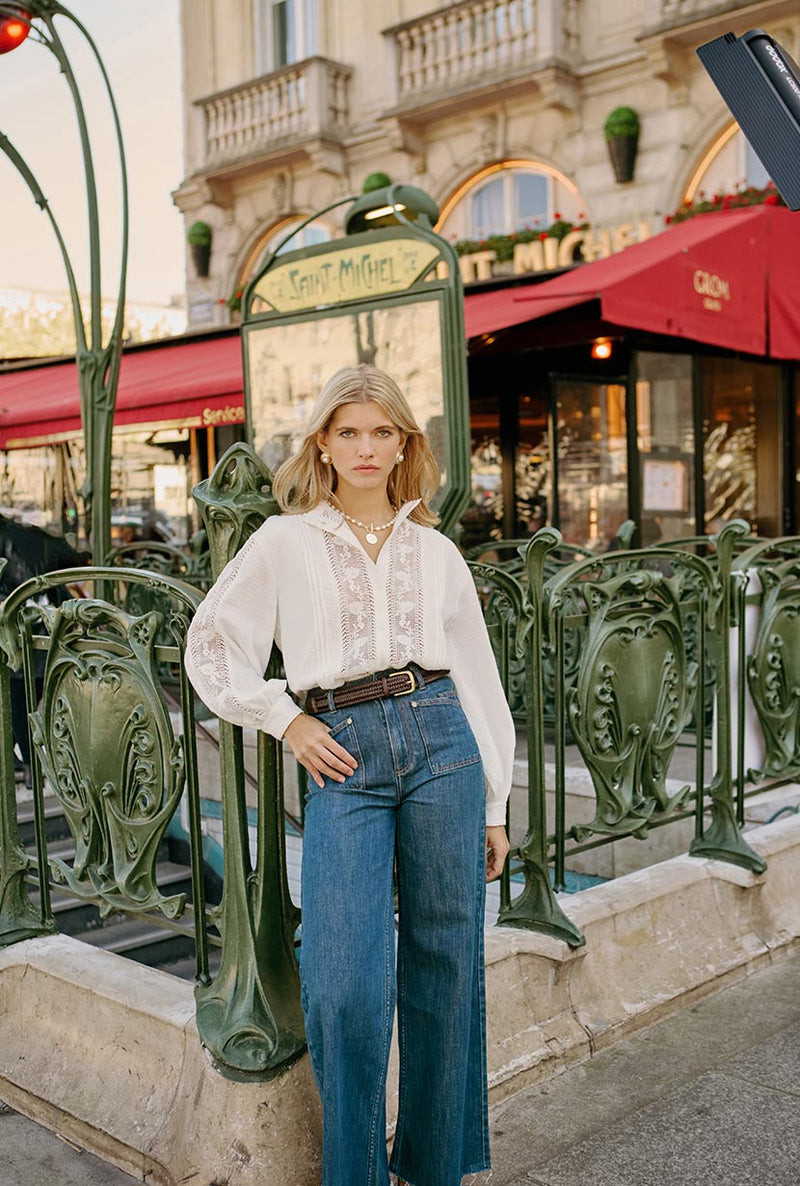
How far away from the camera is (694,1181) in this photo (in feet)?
8.71

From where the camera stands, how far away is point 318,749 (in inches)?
92.7

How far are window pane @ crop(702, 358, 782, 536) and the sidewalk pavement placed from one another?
741 cm

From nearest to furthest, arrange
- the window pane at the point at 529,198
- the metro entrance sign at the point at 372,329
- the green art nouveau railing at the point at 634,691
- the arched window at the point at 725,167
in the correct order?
the green art nouveau railing at the point at 634,691
the metro entrance sign at the point at 372,329
the arched window at the point at 725,167
the window pane at the point at 529,198

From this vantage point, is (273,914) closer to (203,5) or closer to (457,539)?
(457,539)

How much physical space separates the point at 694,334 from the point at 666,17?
7.74 meters

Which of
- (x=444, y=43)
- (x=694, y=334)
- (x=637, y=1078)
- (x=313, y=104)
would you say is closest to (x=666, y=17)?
(x=444, y=43)

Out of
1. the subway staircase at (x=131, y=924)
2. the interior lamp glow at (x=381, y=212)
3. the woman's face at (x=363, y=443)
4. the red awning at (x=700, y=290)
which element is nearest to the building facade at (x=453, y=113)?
the red awning at (x=700, y=290)

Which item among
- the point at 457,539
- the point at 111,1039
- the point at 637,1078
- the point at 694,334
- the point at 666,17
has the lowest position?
the point at 637,1078

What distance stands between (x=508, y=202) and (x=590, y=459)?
6451 millimetres

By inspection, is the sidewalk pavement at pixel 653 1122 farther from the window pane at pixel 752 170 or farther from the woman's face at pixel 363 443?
the window pane at pixel 752 170

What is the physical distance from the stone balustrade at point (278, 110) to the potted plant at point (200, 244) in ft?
3.14

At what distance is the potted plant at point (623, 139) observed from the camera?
1380cm

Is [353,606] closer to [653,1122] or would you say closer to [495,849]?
[495,849]

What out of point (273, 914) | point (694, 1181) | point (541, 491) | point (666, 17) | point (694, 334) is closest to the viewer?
point (694, 1181)
